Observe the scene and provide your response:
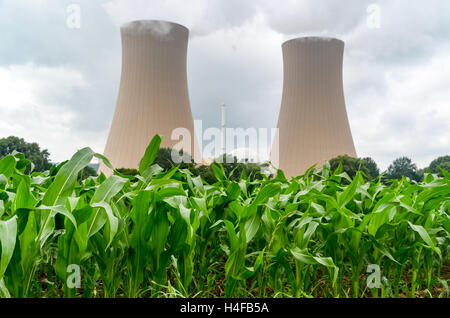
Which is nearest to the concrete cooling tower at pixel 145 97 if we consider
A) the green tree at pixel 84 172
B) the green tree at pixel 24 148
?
the green tree at pixel 84 172

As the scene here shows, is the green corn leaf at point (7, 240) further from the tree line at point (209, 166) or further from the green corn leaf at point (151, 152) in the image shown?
the tree line at point (209, 166)

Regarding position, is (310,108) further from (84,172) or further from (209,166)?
(84,172)

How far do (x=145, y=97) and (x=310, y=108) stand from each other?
11.8 ft

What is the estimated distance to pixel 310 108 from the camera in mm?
8266

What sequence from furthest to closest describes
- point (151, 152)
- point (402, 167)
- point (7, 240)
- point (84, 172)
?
point (402, 167)
point (84, 172)
point (151, 152)
point (7, 240)

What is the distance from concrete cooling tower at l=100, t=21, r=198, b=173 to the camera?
8.34 m

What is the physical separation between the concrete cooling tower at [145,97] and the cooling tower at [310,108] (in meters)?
2.30

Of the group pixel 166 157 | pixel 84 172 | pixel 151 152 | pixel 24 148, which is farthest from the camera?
pixel 24 148

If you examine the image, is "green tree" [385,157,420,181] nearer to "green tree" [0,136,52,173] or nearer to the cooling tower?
the cooling tower

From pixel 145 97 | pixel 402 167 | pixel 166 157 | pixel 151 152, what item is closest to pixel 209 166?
pixel 166 157

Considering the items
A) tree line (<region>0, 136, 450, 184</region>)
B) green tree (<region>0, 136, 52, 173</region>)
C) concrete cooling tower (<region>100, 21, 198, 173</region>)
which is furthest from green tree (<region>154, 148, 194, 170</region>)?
green tree (<region>0, 136, 52, 173</region>)

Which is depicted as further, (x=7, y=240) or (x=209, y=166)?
(x=209, y=166)
